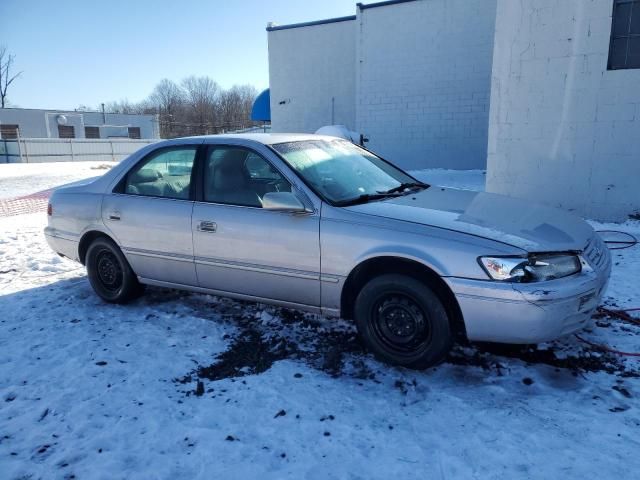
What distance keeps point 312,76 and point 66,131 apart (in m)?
38.4

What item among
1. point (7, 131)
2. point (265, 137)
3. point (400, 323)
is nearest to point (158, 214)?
point (265, 137)

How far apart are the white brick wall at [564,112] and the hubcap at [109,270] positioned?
6.19 meters

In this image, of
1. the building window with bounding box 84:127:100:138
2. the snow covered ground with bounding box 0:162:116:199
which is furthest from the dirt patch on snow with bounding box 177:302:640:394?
the building window with bounding box 84:127:100:138

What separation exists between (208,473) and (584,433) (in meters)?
1.95

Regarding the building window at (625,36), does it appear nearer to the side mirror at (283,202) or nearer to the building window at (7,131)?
the side mirror at (283,202)

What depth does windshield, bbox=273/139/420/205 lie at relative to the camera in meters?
3.72

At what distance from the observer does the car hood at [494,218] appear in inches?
123

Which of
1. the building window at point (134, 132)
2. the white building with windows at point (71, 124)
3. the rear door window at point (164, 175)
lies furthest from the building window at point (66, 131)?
the rear door window at point (164, 175)

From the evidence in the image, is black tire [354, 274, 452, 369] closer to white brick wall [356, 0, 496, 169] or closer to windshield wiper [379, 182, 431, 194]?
windshield wiper [379, 182, 431, 194]

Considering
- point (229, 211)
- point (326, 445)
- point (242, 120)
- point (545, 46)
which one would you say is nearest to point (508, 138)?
point (545, 46)

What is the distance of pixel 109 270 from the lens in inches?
184

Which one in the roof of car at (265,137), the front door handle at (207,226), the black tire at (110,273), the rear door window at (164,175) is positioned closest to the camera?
the front door handle at (207,226)

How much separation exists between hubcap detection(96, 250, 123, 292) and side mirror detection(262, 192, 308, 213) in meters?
1.96

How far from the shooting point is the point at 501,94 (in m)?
7.98
